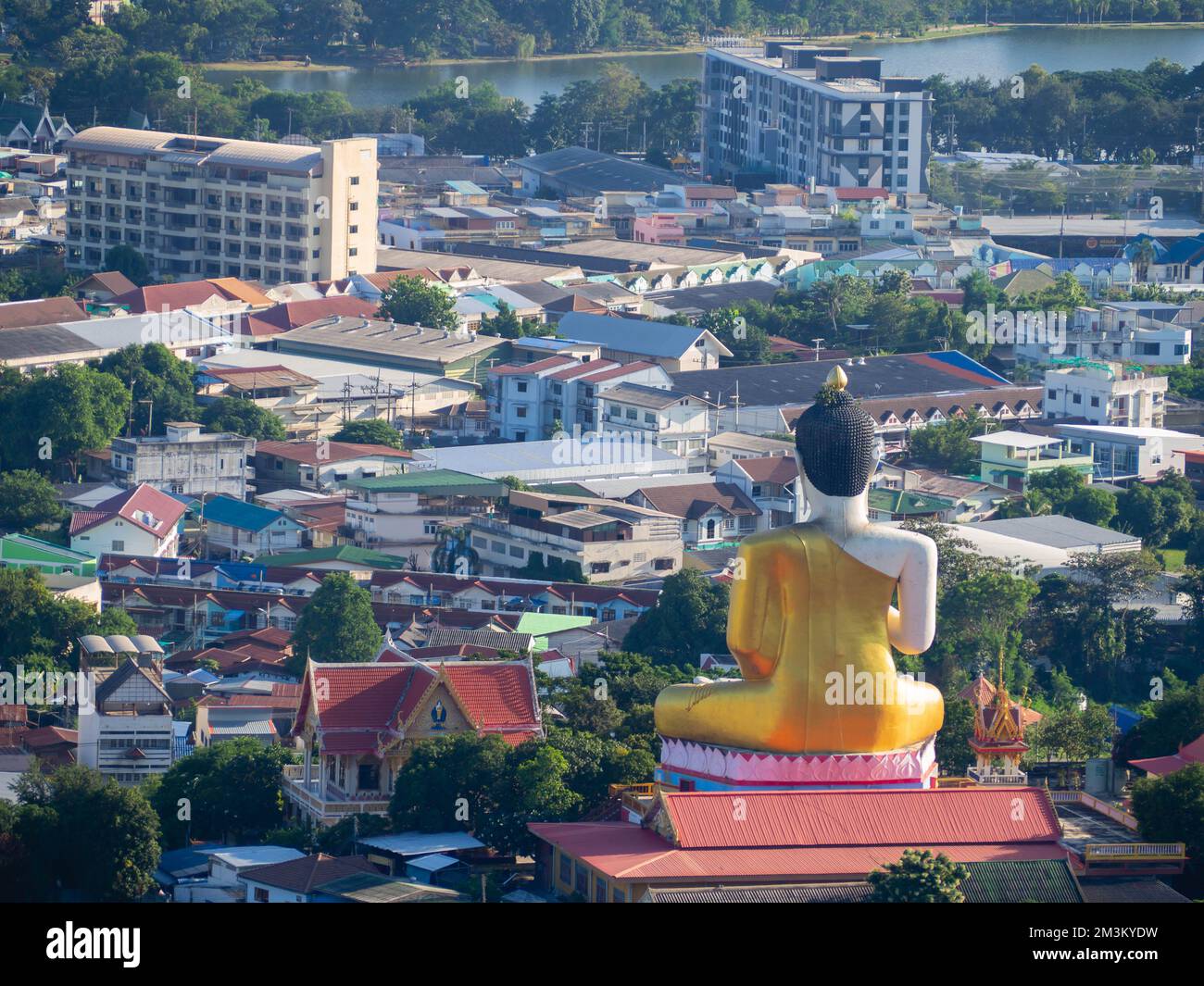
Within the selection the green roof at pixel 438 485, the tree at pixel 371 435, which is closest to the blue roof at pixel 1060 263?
the tree at pixel 371 435

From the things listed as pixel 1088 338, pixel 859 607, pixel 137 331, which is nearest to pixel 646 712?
pixel 859 607

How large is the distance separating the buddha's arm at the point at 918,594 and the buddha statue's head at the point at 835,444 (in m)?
0.51

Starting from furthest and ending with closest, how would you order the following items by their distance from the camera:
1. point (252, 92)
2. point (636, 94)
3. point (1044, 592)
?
point (636, 94) < point (252, 92) < point (1044, 592)

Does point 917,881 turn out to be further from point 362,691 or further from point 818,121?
point 818,121

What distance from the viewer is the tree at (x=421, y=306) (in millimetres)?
42719

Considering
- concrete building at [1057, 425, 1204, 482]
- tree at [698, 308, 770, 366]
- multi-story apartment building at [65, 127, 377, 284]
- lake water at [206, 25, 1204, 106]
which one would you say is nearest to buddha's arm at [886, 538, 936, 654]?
concrete building at [1057, 425, 1204, 482]

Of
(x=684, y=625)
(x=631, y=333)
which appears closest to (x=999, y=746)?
(x=684, y=625)

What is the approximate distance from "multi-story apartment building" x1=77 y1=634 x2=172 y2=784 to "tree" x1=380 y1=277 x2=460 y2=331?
19.2 metres

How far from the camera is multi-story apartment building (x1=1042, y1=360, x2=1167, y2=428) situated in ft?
124

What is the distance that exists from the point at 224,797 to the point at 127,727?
2911 millimetres

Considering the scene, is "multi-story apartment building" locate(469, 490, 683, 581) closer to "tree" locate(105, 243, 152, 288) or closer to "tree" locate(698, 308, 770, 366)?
"tree" locate(698, 308, 770, 366)

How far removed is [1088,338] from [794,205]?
13.6 meters

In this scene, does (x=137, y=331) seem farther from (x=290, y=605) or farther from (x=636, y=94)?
(x=636, y=94)

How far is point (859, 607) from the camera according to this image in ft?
59.7
